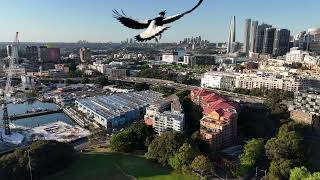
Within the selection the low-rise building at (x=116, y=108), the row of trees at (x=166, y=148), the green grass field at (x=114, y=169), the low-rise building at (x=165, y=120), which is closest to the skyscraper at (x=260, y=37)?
the low-rise building at (x=116, y=108)

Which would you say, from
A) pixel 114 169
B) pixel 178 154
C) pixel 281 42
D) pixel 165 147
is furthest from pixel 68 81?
pixel 281 42

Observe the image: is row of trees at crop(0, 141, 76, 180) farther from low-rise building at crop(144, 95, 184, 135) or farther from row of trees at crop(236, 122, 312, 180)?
row of trees at crop(236, 122, 312, 180)

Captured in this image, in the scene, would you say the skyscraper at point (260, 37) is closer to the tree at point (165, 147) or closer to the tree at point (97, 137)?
the tree at point (97, 137)

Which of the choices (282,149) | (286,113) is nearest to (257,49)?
(286,113)

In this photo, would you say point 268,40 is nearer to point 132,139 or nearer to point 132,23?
point 132,139

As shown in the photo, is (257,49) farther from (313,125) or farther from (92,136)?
(92,136)
